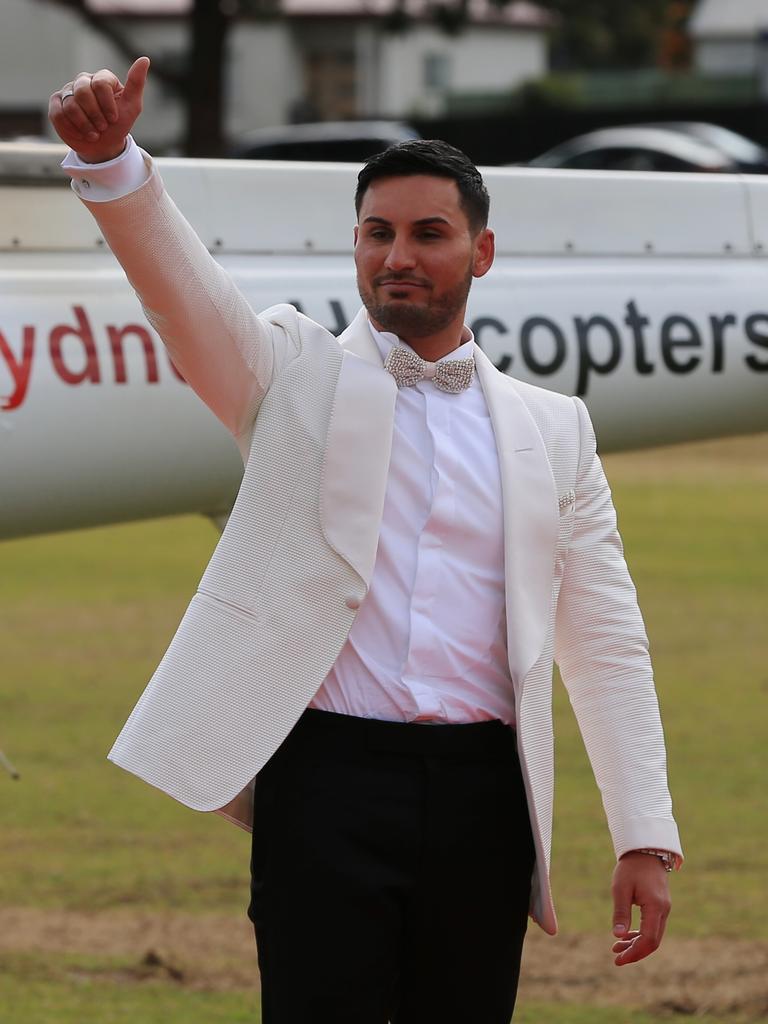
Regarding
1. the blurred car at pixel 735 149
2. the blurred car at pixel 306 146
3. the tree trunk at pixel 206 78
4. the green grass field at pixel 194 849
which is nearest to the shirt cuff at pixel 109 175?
the green grass field at pixel 194 849

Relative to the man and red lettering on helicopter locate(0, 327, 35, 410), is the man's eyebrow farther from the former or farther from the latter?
red lettering on helicopter locate(0, 327, 35, 410)

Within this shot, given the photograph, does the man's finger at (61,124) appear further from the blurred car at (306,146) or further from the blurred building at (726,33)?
the blurred building at (726,33)

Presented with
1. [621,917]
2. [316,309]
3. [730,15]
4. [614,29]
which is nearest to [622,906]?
[621,917]

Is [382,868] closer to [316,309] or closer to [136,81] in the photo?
[136,81]

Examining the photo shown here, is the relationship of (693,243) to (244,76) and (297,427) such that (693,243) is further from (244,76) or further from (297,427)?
(244,76)

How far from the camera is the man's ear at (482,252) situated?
2451 mm

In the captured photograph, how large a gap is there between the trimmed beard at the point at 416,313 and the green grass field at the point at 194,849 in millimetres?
2101

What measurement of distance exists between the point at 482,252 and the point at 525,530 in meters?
0.41

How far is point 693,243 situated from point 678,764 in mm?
2050

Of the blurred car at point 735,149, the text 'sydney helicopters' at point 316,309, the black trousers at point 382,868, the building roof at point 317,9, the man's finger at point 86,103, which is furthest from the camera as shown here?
the building roof at point 317,9

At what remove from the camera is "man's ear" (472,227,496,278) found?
245 centimetres

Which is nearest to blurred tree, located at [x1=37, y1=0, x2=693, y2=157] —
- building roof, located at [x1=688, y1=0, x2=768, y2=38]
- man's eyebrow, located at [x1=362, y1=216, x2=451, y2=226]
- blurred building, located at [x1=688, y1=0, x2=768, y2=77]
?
blurred building, located at [x1=688, y1=0, x2=768, y2=77]

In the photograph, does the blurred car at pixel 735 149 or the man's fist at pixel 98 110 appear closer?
the man's fist at pixel 98 110

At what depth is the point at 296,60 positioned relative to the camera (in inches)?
1683
